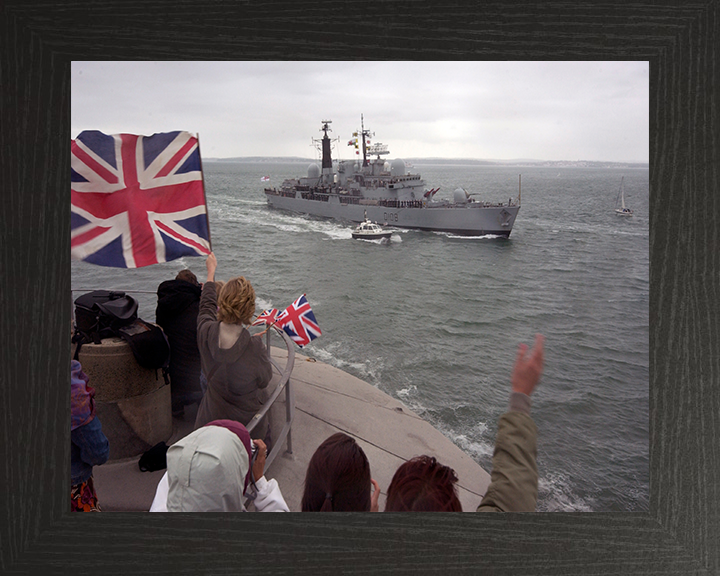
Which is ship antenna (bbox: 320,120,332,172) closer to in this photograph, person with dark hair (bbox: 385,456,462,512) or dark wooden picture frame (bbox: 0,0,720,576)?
dark wooden picture frame (bbox: 0,0,720,576)

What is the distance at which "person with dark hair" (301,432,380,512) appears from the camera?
72.9 inches

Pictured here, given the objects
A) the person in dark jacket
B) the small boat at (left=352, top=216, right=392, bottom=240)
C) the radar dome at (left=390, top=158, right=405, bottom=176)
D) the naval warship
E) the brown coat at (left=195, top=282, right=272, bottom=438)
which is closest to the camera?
the brown coat at (left=195, top=282, right=272, bottom=438)

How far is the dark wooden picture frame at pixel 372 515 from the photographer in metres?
2.30

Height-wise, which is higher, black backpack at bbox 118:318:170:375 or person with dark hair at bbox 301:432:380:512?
black backpack at bbox 118:318:170:375

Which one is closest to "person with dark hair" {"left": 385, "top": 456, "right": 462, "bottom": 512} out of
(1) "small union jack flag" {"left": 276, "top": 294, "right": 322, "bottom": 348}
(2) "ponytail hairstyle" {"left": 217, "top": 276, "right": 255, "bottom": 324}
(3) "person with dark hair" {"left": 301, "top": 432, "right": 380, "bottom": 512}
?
(3) "person with dark hair" {"left": 301, "top": 432, "right": 380, "bottom": 512}

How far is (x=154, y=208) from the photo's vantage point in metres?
3.07

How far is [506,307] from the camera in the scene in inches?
190

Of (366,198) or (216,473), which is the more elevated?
(366,198)

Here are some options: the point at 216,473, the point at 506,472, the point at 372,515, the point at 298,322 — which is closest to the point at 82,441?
the point at 216,473

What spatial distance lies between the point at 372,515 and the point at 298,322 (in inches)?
79.3

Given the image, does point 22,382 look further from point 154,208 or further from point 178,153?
point 178,153

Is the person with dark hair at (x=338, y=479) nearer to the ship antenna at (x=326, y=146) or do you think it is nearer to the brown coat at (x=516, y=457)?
the brown coat at (x=516, y=457)

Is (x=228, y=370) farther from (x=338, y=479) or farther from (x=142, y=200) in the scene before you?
(x=142, y=200)

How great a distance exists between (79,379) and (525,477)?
6.28ft
